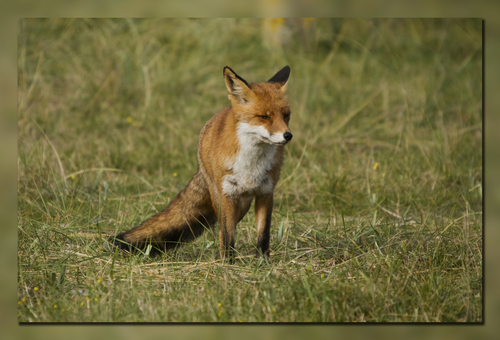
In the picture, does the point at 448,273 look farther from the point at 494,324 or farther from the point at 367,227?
the point at 367,227

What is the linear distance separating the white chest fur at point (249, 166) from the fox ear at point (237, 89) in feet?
0.74

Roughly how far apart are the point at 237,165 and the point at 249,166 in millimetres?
108

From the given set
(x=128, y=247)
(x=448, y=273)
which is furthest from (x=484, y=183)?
(x=128, y=247)

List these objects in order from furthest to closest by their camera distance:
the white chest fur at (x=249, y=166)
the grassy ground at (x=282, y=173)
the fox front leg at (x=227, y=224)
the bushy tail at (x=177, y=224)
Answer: the bushy tail at (x=177, y=224), the fox front leg at (x=227, y=224), the white chest fur at (x=249, y=166), the grassy ground at (x=282, y=173)

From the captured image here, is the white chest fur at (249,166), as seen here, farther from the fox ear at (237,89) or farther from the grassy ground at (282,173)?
the grassy ground at (282,173)

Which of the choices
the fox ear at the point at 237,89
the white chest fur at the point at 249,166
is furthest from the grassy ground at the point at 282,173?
the fox ear at the point at 237,89

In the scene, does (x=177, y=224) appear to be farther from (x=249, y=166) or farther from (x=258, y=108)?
(x=258, y=108)

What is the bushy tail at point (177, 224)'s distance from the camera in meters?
5.44

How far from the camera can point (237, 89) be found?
4.81 m

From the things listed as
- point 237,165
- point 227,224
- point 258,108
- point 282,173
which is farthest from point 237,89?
point 282,173

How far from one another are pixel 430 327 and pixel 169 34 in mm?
6604

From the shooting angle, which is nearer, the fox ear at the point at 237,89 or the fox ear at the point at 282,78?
the fox ear at the point at 237,89

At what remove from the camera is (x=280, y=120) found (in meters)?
4.71

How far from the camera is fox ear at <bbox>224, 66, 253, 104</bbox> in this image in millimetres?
4742
